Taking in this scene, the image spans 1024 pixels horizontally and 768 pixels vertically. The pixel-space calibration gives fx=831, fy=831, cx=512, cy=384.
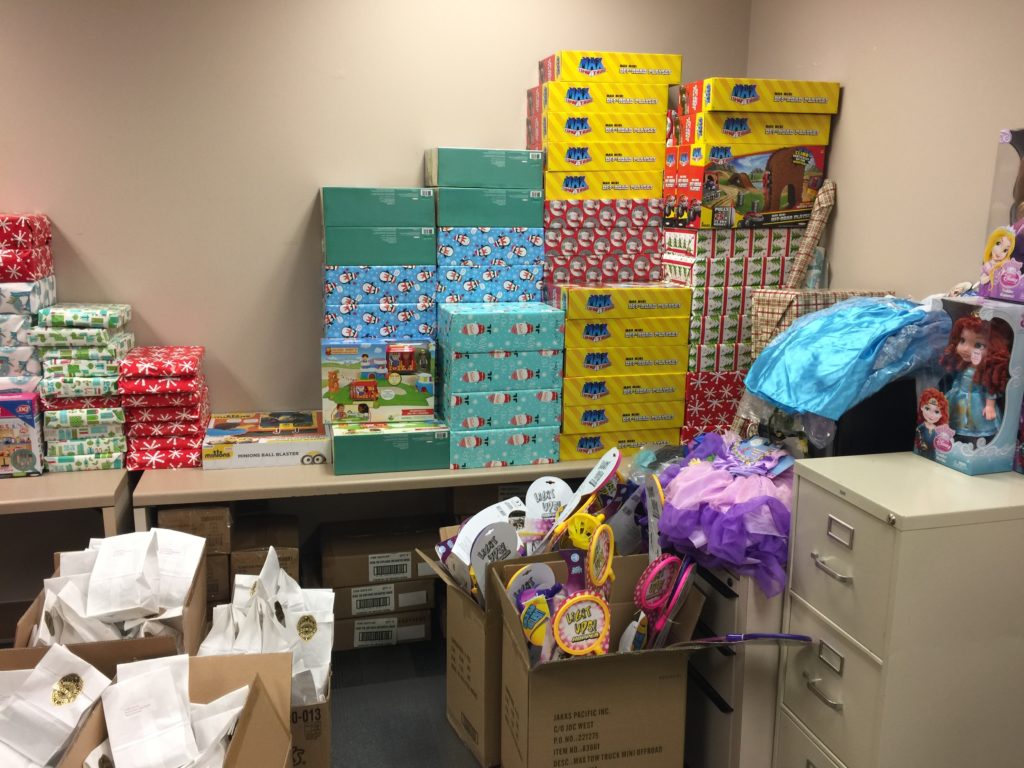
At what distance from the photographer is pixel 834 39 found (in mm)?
2781

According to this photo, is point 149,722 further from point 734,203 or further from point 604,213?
point 734,203

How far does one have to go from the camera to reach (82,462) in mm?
2588

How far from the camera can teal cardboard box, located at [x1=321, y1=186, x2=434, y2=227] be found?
2.66 metres

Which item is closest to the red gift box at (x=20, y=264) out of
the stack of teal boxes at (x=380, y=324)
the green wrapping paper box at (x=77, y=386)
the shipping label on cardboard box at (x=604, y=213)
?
the green wrapping paper box at (x=77, y=386)

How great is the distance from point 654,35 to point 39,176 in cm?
223

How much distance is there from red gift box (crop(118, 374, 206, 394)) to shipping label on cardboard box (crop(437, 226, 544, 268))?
2.93 feet

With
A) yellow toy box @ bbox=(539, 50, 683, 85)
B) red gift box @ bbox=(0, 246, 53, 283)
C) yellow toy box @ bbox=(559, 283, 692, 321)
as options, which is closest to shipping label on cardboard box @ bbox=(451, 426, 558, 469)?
yellow toy box @ bbox=(559, 283, 692, 321)

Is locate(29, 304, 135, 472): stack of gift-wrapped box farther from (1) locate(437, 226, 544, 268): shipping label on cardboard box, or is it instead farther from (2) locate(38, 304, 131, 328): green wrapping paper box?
(1) locate(437, 226, 544, 268): shipping label on cardboard box

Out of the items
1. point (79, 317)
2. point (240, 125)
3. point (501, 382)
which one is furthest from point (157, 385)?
point (501, 382)

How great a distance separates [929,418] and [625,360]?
1.06 metres

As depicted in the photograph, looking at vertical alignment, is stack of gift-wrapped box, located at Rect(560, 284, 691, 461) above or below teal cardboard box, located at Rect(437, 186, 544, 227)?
below

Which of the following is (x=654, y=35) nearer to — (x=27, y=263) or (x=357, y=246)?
(x=357, y=246)

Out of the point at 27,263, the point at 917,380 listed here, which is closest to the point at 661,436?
the point at 917,380

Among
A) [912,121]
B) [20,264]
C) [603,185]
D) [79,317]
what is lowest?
[79,317]
